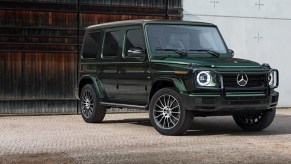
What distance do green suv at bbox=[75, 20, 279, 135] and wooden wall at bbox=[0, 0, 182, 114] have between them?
242 centimetres

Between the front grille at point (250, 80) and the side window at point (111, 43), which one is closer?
the front grille at point (250, 80)

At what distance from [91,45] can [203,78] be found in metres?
3.75

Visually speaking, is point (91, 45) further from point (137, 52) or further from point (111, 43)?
point (137, 52)

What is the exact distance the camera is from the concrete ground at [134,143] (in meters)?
7.62

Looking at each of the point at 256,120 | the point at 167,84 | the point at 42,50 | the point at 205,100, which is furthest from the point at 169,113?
the point at 42,50

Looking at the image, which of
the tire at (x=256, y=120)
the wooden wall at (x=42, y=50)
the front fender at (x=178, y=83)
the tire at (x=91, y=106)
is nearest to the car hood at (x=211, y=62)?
the front fender at (x=178, y=83)

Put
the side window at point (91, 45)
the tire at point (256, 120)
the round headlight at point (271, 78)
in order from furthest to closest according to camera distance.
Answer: the side window at point (91, 45), the tire at point (256, 120), the round headlight at point (271, 78)

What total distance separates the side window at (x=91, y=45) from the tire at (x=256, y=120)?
10.9 ft

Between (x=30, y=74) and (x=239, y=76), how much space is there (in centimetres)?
658

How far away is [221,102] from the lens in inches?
376

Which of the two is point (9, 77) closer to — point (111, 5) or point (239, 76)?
point (111, 5)

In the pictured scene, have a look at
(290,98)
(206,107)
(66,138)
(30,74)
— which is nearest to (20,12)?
(30,74)

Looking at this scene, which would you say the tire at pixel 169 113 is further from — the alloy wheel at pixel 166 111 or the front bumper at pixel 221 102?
the front bumper at pixel 221 102

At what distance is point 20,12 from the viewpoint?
14539 millimetres
